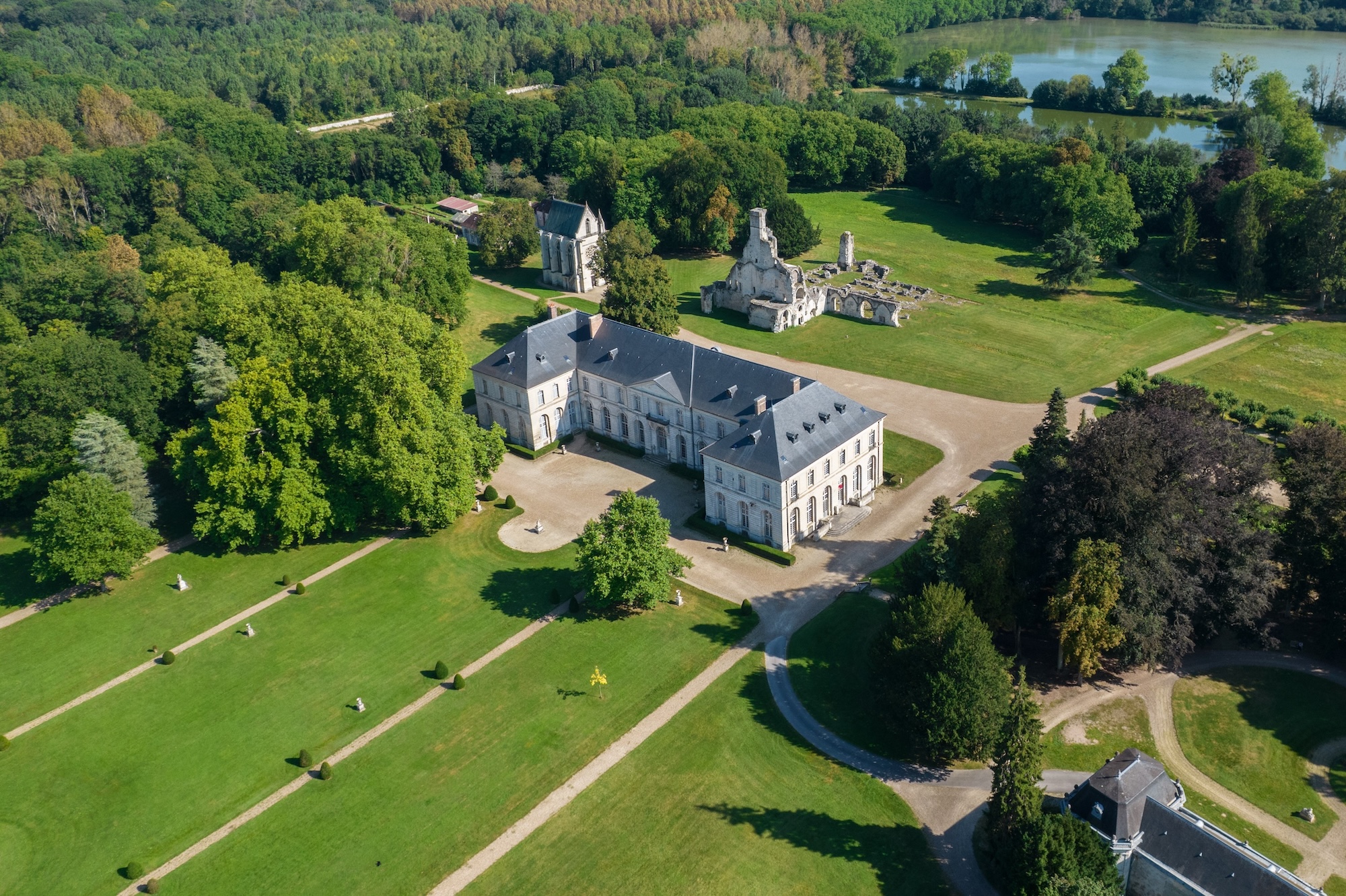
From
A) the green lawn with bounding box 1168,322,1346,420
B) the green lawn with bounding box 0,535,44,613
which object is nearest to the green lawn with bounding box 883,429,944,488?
the green lawn with bounding box 1168,322,1346,420

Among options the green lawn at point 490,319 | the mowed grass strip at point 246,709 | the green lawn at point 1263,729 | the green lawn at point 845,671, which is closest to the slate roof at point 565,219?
the green lawn at point 490,319

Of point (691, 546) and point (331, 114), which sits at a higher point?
point (331, 114)

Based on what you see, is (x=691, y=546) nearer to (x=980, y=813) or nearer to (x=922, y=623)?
(x=922, y=623)

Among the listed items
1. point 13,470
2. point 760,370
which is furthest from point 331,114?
point 760,370

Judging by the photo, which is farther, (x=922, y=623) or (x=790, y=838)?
(x=922, y=623)

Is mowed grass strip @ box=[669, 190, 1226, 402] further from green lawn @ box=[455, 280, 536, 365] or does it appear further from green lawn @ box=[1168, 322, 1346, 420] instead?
green lawn @ box=[455, 280, 536, 365]

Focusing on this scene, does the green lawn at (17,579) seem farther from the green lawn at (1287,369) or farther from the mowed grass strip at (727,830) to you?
the green lawn at (1287,369)
